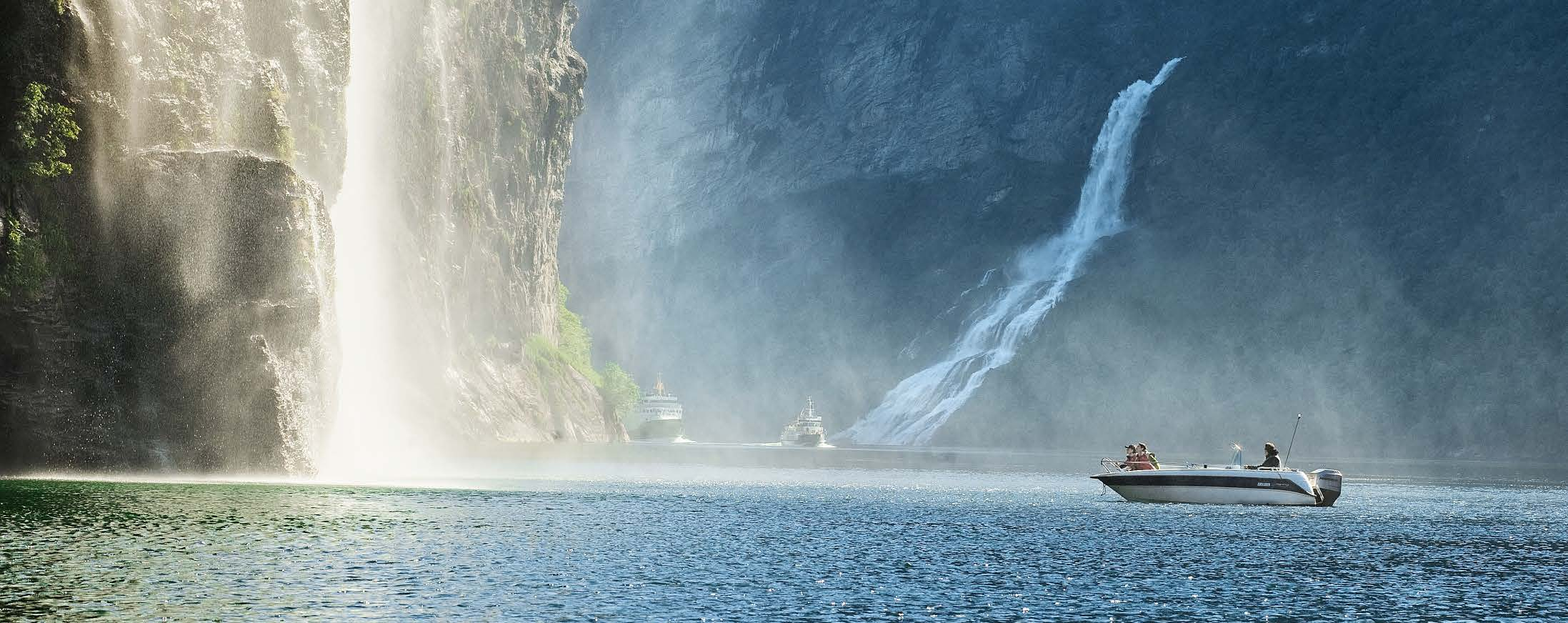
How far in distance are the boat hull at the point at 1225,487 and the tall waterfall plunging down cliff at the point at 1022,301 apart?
357ft

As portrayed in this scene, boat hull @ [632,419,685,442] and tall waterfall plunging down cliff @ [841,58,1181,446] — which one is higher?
tall waterfall plunging down cliff @ [841,58,1181,446]

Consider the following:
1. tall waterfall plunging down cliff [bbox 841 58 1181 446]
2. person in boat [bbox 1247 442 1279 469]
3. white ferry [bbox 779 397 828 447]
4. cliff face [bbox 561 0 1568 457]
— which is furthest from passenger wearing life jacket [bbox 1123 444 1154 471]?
tall waterfall plunging down cliff [bbox 841 58 1181 446]

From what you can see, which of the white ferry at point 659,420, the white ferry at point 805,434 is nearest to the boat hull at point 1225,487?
the white ferry at point 805,434

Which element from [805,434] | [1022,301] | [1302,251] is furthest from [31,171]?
[1022,301]

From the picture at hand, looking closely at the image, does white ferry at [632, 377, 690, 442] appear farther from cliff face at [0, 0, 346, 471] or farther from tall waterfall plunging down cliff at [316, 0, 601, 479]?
cliff face at [0, 0, 346, 471]

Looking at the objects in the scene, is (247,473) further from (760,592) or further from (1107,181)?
(1107,181)

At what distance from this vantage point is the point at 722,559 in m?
32.9

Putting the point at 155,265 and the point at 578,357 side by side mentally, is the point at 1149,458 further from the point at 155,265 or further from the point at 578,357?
the point at 578,357

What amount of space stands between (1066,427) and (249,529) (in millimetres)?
135982

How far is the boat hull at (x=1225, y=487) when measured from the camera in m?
60.1

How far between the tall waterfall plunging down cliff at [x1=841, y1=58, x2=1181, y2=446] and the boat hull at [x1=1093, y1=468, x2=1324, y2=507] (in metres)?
109

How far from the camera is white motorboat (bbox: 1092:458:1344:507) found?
6009 cm

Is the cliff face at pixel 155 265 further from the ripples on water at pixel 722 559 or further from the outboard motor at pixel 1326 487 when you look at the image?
the outboard motor at pixel 1326 487

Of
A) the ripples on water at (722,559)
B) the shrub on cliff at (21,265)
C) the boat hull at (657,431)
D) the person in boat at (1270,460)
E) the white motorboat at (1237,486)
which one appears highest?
the boat hull at (657,431)
